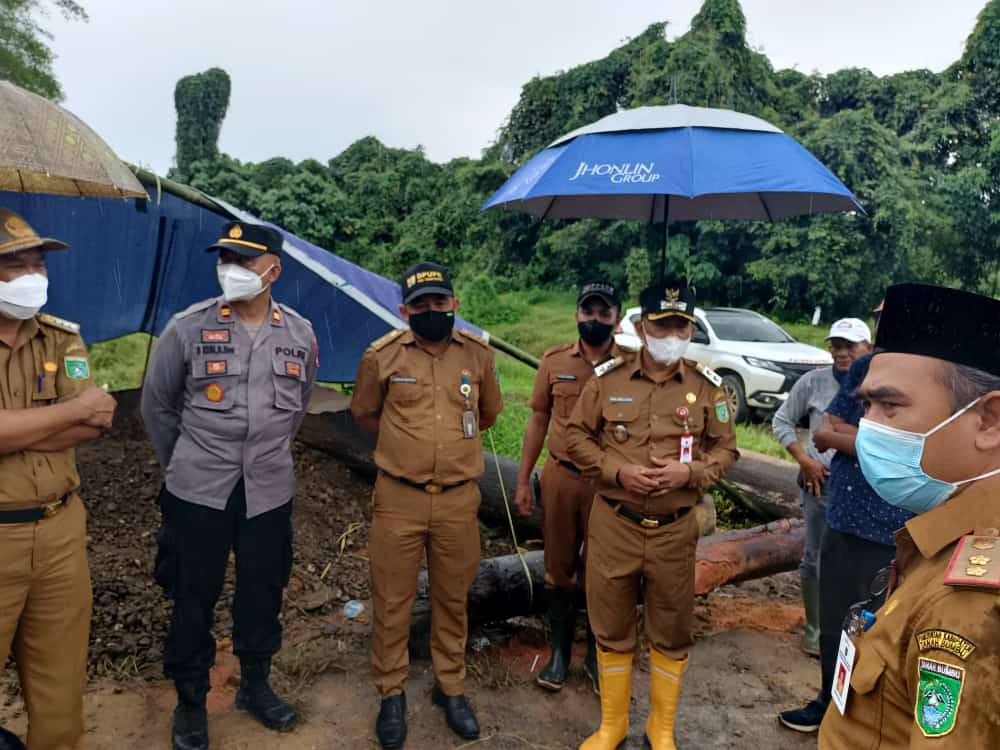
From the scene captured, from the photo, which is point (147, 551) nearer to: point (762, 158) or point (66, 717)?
point (66, 717)

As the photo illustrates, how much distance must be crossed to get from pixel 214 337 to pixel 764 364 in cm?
770

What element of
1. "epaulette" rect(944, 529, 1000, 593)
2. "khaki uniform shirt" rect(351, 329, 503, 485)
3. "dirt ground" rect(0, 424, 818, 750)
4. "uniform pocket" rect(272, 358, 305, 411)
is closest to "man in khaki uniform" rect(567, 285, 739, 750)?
"dirt ground" rect(0, 424, 818, 750)

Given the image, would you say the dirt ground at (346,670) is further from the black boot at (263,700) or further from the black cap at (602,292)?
the black cap at (602,292)

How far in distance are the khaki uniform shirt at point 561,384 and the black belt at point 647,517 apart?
67 centimetres

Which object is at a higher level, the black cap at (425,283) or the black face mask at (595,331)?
the black cap at (425,283)

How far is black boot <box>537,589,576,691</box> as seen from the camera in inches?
140

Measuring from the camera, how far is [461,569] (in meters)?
3.16

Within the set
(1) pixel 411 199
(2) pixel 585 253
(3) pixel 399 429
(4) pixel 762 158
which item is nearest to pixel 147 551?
(3) pixel 399 429

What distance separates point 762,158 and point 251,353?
2.28 m

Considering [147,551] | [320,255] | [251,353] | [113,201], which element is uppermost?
[113,201]

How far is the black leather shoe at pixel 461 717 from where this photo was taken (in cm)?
304

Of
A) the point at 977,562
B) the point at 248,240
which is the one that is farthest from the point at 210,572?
the point at 977,562

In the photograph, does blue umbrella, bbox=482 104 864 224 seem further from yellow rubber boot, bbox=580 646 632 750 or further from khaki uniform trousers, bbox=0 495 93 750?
khaki uniform trousers, bbox=0 495 93 750

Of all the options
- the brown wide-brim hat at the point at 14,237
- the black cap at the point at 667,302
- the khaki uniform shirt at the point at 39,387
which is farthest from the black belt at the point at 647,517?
the brown wide-brim hat at the point at 14,237
